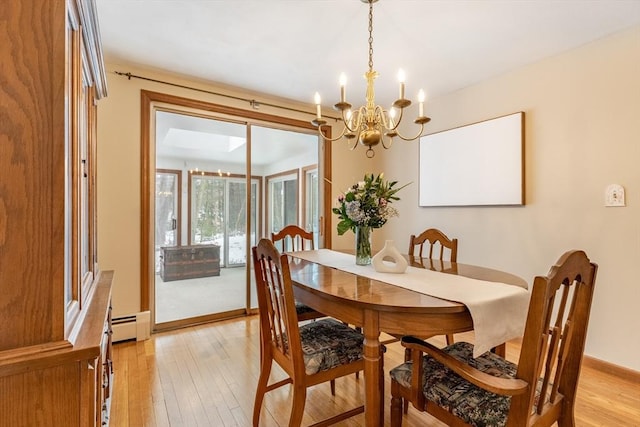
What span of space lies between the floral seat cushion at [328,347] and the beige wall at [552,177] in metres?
1.90

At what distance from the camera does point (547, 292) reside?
0.94 meters

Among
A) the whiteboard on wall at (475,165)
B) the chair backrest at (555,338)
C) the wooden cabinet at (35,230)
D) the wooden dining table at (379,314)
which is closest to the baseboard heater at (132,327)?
the wooden dining table at (379,314)

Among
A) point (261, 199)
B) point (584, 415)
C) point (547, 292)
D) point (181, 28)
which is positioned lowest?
point (584, 415)

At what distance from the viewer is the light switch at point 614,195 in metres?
2.18

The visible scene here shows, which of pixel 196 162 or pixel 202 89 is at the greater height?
pixel 202 89

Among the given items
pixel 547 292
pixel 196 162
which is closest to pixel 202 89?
pixel 196 162

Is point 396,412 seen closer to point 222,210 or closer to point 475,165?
point 475,165

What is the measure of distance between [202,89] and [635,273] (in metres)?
3.77

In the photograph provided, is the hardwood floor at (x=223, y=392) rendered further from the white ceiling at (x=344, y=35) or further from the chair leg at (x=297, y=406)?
the white ceiling at (x=344, y=35)

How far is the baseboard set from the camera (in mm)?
Result: 2150

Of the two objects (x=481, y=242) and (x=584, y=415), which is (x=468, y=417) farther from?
(x=481, y=242)

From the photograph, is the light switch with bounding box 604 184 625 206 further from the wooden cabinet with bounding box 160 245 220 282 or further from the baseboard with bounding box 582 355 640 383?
the wooden cabinet with bounding box 160 245 220 282

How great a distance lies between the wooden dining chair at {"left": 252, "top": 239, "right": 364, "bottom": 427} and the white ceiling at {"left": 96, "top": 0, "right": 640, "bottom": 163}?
1.56 m

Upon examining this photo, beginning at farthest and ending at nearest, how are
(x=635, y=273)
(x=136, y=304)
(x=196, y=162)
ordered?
(x=196, y=162) < (x=136, y=304) < (x=635, y=273)
